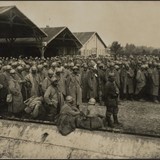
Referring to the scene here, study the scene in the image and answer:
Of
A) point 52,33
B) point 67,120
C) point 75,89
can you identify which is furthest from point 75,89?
point 52,33

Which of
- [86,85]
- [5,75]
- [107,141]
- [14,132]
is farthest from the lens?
[86,85]

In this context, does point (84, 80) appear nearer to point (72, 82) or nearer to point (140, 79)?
point (140, 79)

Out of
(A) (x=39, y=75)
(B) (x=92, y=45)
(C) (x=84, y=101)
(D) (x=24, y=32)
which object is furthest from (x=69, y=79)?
(B) (x=92, y=45)

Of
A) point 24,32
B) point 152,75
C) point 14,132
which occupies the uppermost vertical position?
point 24,32

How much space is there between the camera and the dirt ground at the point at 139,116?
39.3ft

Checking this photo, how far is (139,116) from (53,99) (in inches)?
163

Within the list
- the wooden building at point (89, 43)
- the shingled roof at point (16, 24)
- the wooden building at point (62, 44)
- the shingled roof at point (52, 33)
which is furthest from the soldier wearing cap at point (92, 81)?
the wooden building at point (89, 43)

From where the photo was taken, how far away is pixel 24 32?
29.3 metres

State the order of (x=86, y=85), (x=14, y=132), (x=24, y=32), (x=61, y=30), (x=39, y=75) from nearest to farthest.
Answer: (x=14, y=132) < (x=39, y=75) < (x=86, y=85) < (x=24, y=32) < (x=61, y=30)

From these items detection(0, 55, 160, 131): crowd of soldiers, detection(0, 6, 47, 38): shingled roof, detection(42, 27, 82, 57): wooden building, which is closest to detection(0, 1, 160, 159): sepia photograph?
detection(0, 55, 160, 131): crowd of soldiers

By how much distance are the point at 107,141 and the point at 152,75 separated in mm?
6892

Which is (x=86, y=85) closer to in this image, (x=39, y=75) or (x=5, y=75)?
(x=39, y=75)

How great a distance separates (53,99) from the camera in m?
11.3

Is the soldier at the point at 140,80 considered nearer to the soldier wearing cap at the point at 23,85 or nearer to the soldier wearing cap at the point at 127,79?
the soldier wearing cap at the point at 127,79
